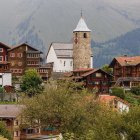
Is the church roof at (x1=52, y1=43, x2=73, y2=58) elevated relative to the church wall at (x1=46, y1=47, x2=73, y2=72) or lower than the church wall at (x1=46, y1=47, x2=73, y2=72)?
elevated

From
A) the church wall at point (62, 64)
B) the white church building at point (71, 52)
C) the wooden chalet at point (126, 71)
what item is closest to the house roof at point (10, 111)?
the wooden chalet at point (126, 71)

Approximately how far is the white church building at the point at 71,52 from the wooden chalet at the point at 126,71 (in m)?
6.15

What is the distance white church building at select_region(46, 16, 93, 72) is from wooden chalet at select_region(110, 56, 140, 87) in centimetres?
615

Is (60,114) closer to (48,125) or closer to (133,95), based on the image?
(48,125)

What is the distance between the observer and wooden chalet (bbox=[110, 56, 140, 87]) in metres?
104

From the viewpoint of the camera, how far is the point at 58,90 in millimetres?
66812

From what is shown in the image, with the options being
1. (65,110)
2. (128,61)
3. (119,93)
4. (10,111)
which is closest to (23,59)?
(128,61)

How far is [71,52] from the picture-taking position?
4737 inches

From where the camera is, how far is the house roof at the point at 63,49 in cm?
11938

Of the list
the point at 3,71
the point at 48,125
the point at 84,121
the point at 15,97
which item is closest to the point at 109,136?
the point at 84,121

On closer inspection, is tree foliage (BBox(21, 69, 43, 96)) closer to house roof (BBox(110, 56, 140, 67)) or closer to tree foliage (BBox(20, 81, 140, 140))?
house roof (BBox(110, 56, 140, 67))

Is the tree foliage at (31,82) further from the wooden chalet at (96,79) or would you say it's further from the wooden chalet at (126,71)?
the wooden chalet at (126,71)

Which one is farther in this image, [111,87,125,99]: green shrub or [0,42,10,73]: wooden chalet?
[0,42,10,73]: wooden chalet

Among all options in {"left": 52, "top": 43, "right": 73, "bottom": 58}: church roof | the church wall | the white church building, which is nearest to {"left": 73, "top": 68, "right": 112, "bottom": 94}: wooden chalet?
the white church building
